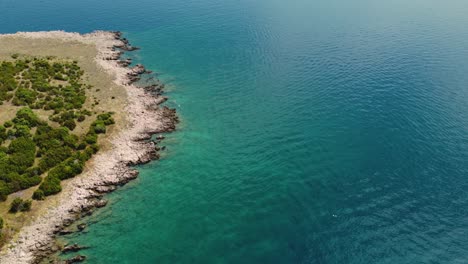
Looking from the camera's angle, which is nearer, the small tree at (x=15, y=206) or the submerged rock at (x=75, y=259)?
the submerged rock at (x=75, y=259)

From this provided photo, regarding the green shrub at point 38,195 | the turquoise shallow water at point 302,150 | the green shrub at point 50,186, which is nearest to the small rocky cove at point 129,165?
the turquoise shallow water at point 302,150

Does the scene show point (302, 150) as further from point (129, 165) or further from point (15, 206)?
point (15, 206)

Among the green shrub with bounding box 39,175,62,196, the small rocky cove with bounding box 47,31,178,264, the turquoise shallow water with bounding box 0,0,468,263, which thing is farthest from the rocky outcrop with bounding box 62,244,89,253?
the green shrub with bounding box 39,175,62,196

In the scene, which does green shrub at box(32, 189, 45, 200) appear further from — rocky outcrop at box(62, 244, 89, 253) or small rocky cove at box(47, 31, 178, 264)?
rocky outcrop at box(62, 244, 89, 253)

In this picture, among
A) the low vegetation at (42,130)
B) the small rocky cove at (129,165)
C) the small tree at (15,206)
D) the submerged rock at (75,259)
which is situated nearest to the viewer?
the submerged rock at (75,259)

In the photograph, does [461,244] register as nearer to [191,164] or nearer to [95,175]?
[191,164]

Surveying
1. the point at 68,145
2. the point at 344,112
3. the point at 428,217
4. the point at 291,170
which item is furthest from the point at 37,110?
the point at 428,217

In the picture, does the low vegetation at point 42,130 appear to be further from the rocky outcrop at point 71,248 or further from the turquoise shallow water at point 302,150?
the turquoise shallow water at point 302,150

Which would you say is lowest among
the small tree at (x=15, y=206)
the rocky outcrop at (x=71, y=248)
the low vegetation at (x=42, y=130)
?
the rocky outcrop at (x=71, y=248)
